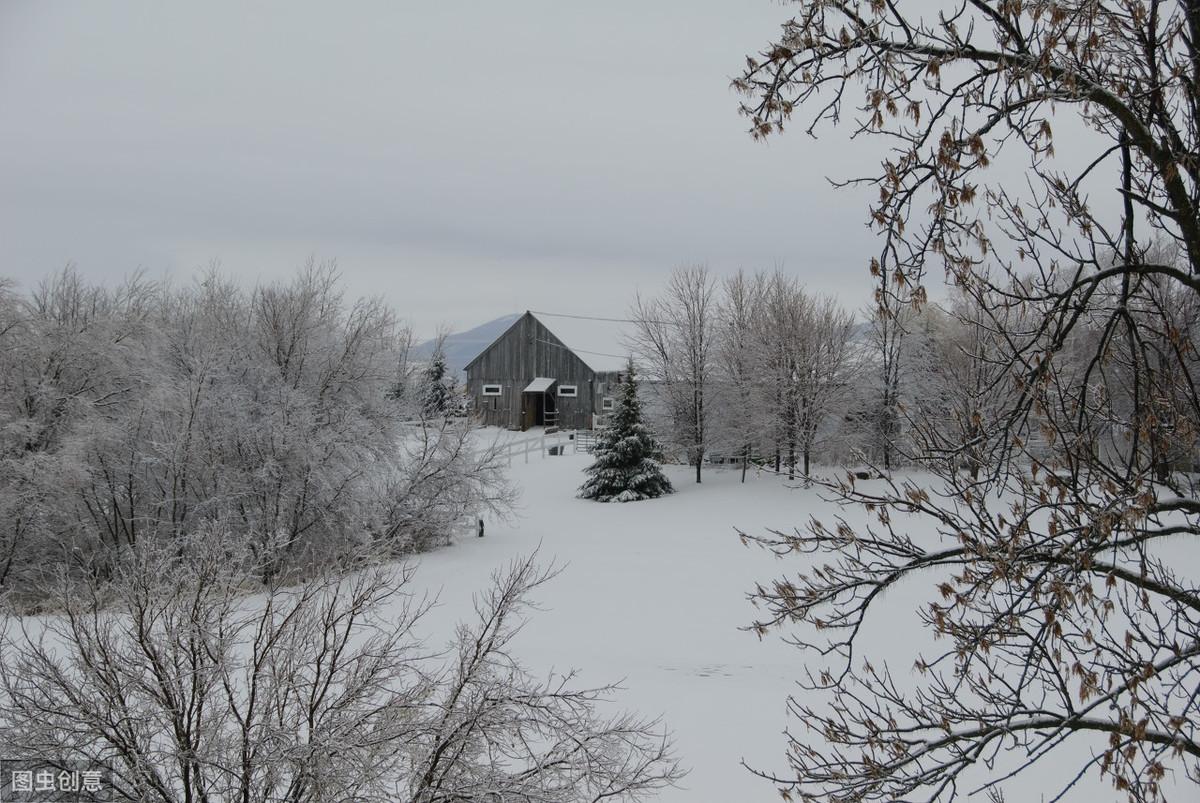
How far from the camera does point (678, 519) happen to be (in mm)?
26375

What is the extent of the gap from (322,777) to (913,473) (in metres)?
28.4

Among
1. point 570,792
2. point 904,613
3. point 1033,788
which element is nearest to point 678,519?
point 904,613

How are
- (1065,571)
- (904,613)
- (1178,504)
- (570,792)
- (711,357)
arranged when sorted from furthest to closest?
(711,357)
(904,613)
(570,792)
(1178,504)
(1065,571)

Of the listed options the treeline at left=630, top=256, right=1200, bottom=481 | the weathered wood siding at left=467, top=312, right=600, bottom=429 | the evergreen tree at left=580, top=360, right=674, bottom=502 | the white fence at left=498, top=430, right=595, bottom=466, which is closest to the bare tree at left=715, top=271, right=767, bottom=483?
the treeline at left=630, top=256, right=1200, bottom=481

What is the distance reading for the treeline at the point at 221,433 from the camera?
1867 cm

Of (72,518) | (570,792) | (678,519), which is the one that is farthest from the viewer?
(678,519)

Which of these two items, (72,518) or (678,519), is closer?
(72,518)

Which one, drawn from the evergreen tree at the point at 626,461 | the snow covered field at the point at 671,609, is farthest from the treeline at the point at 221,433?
the evergreen tree at the point at 626,461

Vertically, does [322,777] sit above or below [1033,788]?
above

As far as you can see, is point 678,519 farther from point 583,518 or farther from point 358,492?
point 358,492

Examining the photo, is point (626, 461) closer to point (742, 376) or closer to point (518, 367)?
point (742, 376)

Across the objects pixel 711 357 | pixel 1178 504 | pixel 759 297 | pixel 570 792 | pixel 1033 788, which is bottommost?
pixel 1033 788

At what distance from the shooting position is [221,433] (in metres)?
18.8

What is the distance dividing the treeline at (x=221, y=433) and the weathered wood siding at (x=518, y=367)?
23.6 metres
